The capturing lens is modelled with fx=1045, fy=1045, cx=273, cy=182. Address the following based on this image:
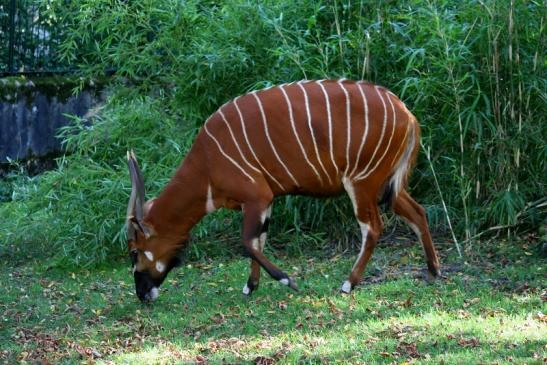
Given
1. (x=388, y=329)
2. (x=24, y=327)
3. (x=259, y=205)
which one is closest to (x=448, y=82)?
(x=259, y=205)

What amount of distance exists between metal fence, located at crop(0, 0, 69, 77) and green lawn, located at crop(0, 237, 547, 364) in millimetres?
4077

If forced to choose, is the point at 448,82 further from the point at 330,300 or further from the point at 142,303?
the point at 142,303

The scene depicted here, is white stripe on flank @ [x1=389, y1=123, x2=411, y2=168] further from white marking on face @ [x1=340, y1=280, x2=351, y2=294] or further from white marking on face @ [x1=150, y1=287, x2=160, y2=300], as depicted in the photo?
white marking on face @ [x1=150, y1=287, x2=160, y2=300]

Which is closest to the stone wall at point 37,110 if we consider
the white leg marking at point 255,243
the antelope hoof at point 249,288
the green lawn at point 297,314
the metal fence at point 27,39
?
the metal fence at point 27,39

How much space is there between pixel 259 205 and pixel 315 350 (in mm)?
1527

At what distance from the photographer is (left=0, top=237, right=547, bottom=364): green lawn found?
514 centimetres

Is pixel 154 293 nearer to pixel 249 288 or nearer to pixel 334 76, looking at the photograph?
pixel 249 288

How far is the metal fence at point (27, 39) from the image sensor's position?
11195 millimetres

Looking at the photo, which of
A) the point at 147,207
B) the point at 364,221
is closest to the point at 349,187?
the point at 364,221

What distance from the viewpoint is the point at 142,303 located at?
6.66 meters

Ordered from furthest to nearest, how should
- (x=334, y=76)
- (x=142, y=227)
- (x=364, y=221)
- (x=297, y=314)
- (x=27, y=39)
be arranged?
(x=27, y=39)
(x=334, y=76)
(x=142, y=227)
(x=364, y=221)
(x=297, y=314)

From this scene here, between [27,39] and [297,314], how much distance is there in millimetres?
6500

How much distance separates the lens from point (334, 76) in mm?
7785

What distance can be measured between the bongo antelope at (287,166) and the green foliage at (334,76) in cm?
77
